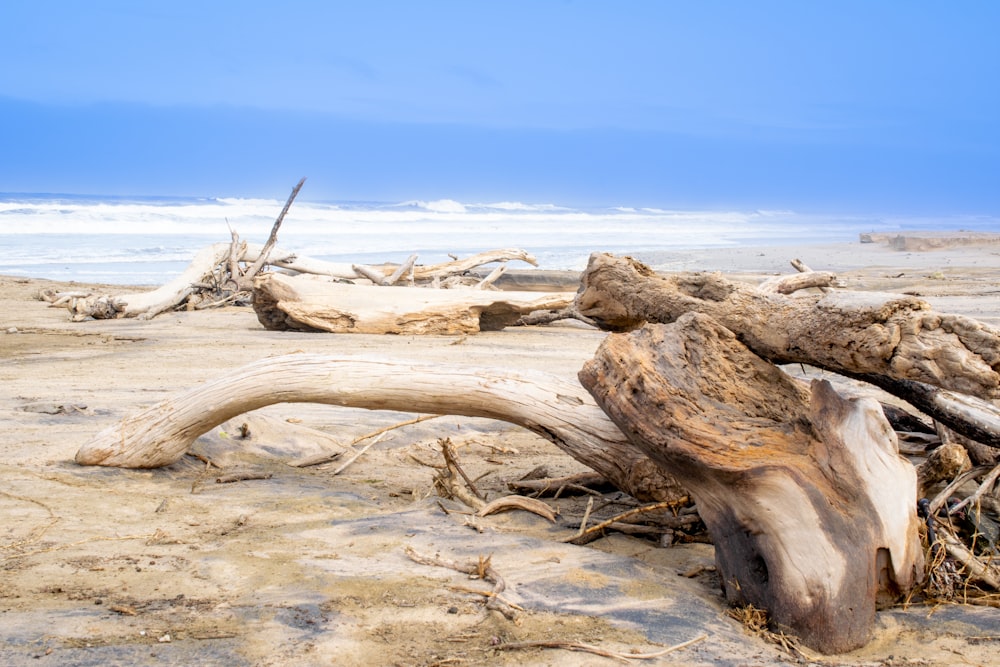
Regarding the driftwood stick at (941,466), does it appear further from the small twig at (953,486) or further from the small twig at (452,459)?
the small twig at (452,459)

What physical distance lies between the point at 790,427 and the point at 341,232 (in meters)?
32.5

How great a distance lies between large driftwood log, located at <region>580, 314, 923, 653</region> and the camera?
118 inches

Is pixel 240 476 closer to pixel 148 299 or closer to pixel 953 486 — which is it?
pixel 953 486

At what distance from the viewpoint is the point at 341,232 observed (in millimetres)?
34781

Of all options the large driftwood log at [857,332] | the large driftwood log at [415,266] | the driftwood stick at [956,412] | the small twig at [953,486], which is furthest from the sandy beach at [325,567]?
the large driftwood log at [415,266]

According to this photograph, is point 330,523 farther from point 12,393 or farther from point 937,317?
point 12,393

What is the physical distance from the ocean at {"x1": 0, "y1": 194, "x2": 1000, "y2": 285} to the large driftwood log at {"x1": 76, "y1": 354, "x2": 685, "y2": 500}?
11.4m

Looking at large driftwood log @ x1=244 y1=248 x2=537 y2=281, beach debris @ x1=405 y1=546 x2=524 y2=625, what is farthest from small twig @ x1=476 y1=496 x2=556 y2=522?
large driftwood log @ x1=244 y1=248 x2=537 y2=281

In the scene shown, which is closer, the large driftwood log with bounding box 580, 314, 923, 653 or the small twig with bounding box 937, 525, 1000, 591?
the large driftwood log with bounding box 580, 314, 923, 653

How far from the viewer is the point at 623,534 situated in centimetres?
391

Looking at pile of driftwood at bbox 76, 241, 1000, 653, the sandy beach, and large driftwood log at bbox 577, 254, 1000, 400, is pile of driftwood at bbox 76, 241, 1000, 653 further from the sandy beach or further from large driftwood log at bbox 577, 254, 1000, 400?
the sandy beach

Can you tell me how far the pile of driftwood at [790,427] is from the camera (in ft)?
9.70

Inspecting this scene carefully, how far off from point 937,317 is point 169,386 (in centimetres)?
552

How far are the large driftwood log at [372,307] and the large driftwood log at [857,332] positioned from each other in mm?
5624
